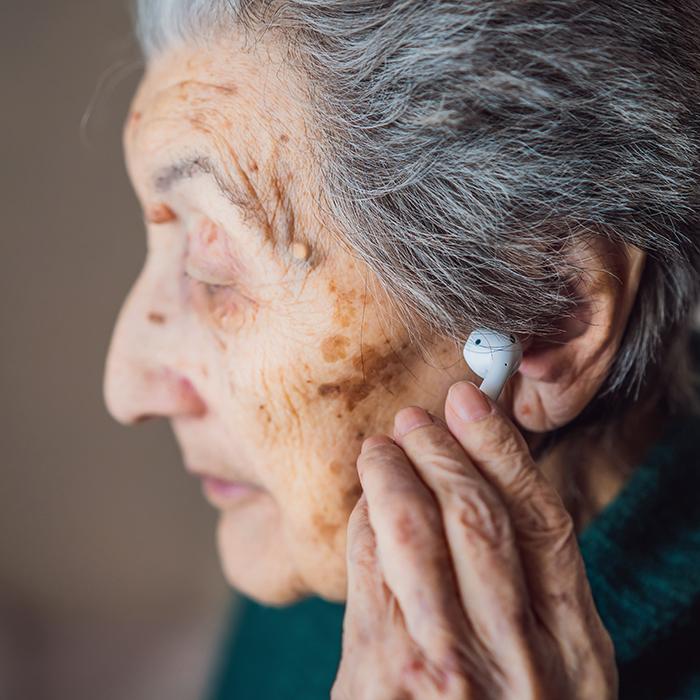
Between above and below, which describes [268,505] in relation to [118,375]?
below

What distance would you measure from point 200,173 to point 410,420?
14.8 inches

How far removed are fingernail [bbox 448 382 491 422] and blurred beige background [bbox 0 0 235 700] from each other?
3.33 feet

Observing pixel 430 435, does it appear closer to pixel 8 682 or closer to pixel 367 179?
pixel 367 179

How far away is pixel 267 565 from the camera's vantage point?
889 millimetres

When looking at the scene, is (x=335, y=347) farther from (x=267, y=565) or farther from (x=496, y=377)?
A: (x=267, y=565)

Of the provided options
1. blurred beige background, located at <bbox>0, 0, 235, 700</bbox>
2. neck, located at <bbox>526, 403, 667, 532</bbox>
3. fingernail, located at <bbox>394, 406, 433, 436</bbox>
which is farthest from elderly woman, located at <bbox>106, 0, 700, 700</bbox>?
blurred beige background, located at <bbox>0, 0, 235, 700</bbox>

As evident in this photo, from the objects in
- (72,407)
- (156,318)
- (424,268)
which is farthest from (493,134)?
(72,407)

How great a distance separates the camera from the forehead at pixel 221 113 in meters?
0.62

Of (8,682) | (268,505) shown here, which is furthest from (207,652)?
(268,505)

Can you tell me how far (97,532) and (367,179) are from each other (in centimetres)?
127

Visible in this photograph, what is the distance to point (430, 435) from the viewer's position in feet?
1.92

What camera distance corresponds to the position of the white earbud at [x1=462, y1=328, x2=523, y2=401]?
2.08ft

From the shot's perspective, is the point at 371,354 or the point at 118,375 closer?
the point at 371,354

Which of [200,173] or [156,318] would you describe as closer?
[200,173]
